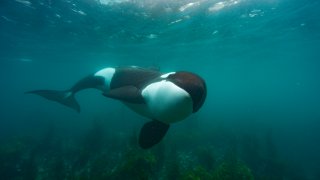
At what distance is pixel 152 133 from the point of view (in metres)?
3.82

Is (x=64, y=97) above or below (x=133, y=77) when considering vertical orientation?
below

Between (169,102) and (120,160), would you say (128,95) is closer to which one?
(169,102)

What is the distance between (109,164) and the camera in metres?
15.1

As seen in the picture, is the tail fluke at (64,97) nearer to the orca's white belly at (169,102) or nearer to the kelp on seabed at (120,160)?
the kelp on seabed at (120,160)

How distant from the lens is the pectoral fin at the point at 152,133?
378cm

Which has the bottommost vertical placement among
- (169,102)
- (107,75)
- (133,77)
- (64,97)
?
(64,97)

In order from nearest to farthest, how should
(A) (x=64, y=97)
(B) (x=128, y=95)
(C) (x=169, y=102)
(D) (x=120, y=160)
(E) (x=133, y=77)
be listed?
(C) (x=169, y=102) < (B) (x=128, y=95) < (E) (x=133, y=77) < (A) (x=64, y=97) < (D) (x=120, y=160)

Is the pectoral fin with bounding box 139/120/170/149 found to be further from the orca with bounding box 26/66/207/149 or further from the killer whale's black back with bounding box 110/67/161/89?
the killer whale's black back with bounding box 110/67/161/89

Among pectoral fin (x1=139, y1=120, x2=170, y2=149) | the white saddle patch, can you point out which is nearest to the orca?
pectoral fin (x1=139, y1=120, x2=170, y2=149)

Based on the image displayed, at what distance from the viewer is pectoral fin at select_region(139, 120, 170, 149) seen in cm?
378

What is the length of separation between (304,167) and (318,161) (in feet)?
9.50

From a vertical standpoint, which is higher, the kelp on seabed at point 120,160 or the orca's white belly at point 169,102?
the orca's white belly at point 169,102

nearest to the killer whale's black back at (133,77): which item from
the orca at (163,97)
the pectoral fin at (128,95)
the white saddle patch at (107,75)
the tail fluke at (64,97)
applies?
the orca at (163,97)

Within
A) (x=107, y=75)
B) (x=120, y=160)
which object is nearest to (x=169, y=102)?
(x=107, y=75)
